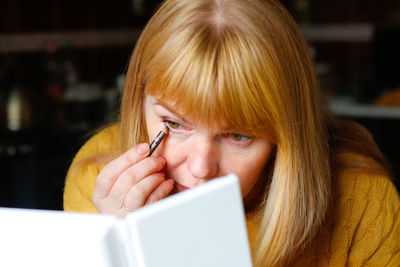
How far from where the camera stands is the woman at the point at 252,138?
2.36 feet

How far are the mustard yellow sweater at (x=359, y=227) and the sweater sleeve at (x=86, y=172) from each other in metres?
0.36

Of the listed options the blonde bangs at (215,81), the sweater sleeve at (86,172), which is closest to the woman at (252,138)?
the blonde bangs at (215,81)

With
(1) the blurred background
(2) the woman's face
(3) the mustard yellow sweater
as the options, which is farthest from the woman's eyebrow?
(1) the blurred background

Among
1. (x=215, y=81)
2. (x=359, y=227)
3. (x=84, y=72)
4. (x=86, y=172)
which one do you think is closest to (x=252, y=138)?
(x=215, y=81)

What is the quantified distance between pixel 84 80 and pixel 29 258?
2.82 metres

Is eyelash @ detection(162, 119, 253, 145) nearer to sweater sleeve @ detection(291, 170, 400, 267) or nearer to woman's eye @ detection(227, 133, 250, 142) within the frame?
woman's eye @ detection(227, 133, 250, 142)

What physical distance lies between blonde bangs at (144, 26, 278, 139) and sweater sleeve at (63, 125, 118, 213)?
1.28 feet

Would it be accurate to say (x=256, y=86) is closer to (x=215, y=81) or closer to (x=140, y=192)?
(x=215, y=81)

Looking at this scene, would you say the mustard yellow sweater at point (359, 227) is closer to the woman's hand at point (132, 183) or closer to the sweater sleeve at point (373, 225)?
the sweater sleeve at point (373, 225)

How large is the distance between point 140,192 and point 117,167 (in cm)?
6

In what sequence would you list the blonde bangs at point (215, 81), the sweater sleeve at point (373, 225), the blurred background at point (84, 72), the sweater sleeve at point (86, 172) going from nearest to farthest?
the blonde bangs at point (215, 81)
the sweater sleeve at point (373, 225)
the sweater sleeve at point (86, 172)
the blurred background at point (84, 72)

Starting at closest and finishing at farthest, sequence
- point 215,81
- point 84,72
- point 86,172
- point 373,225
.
Answer: 1. point 215,81
2. point 373,225
3. point 86,172
4. point 84,72

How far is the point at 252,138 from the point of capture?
782mm

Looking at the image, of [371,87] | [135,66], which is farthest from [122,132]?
[371,87]
